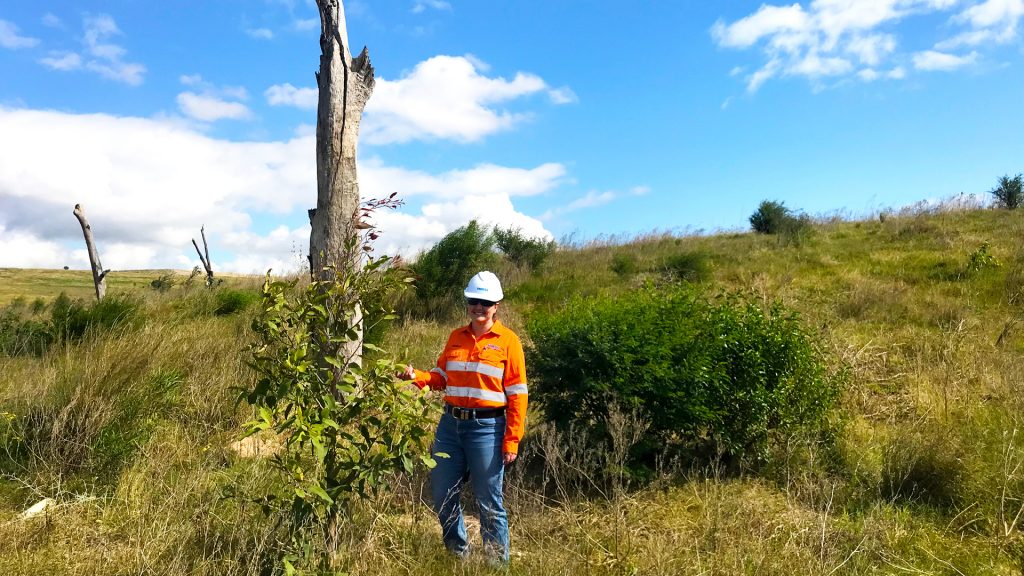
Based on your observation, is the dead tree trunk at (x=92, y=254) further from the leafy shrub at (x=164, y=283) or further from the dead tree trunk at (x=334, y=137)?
the dead tree trunk at (x=334, y=137)

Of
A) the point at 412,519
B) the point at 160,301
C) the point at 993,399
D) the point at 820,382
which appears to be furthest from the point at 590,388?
the point at 160,301

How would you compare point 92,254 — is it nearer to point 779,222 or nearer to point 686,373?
point 686,373

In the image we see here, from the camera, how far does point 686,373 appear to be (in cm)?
484

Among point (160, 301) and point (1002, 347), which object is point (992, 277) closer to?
point (1002, 347)

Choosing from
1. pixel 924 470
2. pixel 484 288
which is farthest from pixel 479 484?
pixel 924 470

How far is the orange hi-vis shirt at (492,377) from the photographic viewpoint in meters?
3.56

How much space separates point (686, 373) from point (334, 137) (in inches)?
142

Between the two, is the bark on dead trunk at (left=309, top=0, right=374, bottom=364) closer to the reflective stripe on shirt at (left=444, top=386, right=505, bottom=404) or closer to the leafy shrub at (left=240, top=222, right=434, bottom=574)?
the reflective stripe on shirt at (left=444, top=386, right=505, bottom=404)

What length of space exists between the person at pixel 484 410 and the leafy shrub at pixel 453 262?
7851mm

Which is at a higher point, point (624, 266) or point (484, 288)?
point (624, 266)

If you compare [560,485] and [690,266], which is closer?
[560,485]

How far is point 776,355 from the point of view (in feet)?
17.1

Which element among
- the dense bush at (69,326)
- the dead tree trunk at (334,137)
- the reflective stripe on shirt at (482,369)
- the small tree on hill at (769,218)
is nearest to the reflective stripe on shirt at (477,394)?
the reflective stripe on shirt at (482,369)

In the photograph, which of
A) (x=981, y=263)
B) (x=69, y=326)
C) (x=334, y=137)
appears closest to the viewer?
(x=334, y=137)
